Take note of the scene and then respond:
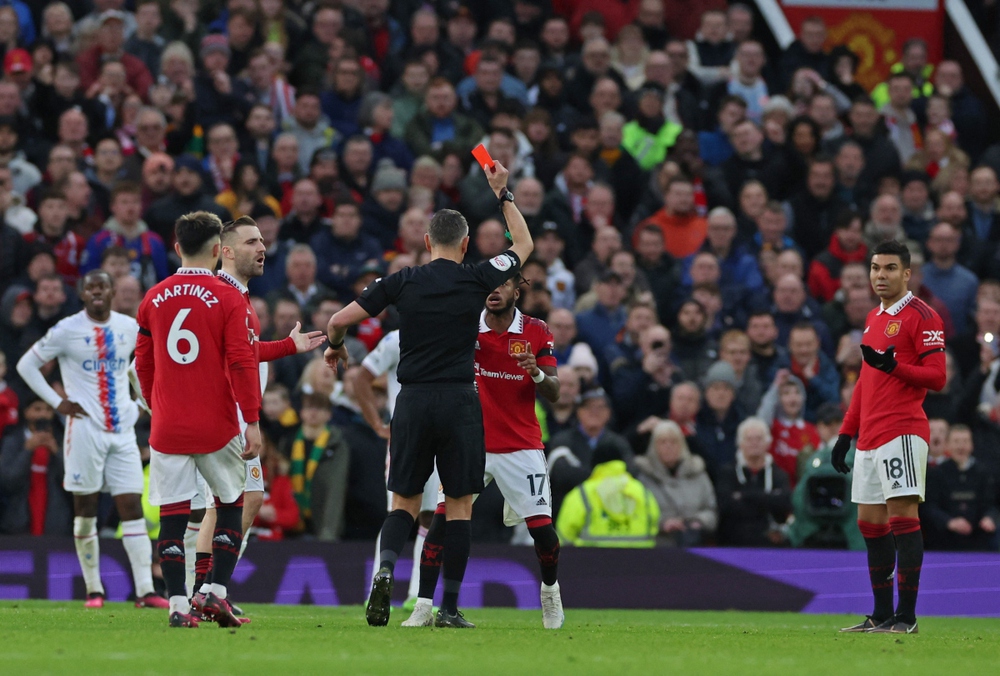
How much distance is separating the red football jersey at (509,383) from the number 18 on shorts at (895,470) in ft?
7.18

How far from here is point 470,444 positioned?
9422 millimetres

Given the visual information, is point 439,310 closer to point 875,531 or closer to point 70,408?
point 875,531

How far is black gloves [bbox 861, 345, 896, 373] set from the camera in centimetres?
1007

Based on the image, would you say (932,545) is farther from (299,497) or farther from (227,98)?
(227,98)

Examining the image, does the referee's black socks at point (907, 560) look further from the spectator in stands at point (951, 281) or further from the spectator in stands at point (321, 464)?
the spectator in stands at point (951, 281)

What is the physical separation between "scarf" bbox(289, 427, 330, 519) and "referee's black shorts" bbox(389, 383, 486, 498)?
16.8 feet

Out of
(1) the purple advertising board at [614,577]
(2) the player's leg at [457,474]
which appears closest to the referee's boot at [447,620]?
(2) the player's leg at [457,474]

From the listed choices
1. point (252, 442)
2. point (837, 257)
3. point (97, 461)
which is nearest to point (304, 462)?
point (97, 461)

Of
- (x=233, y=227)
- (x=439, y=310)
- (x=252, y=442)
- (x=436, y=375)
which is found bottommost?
(x=252, y=442)

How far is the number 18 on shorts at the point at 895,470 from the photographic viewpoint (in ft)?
33.6

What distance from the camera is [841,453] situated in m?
10.6

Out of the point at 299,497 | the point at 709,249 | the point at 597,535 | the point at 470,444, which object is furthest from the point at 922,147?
the point at 470,444

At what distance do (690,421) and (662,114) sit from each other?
528 centimetres

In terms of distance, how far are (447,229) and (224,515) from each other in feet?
7.18
